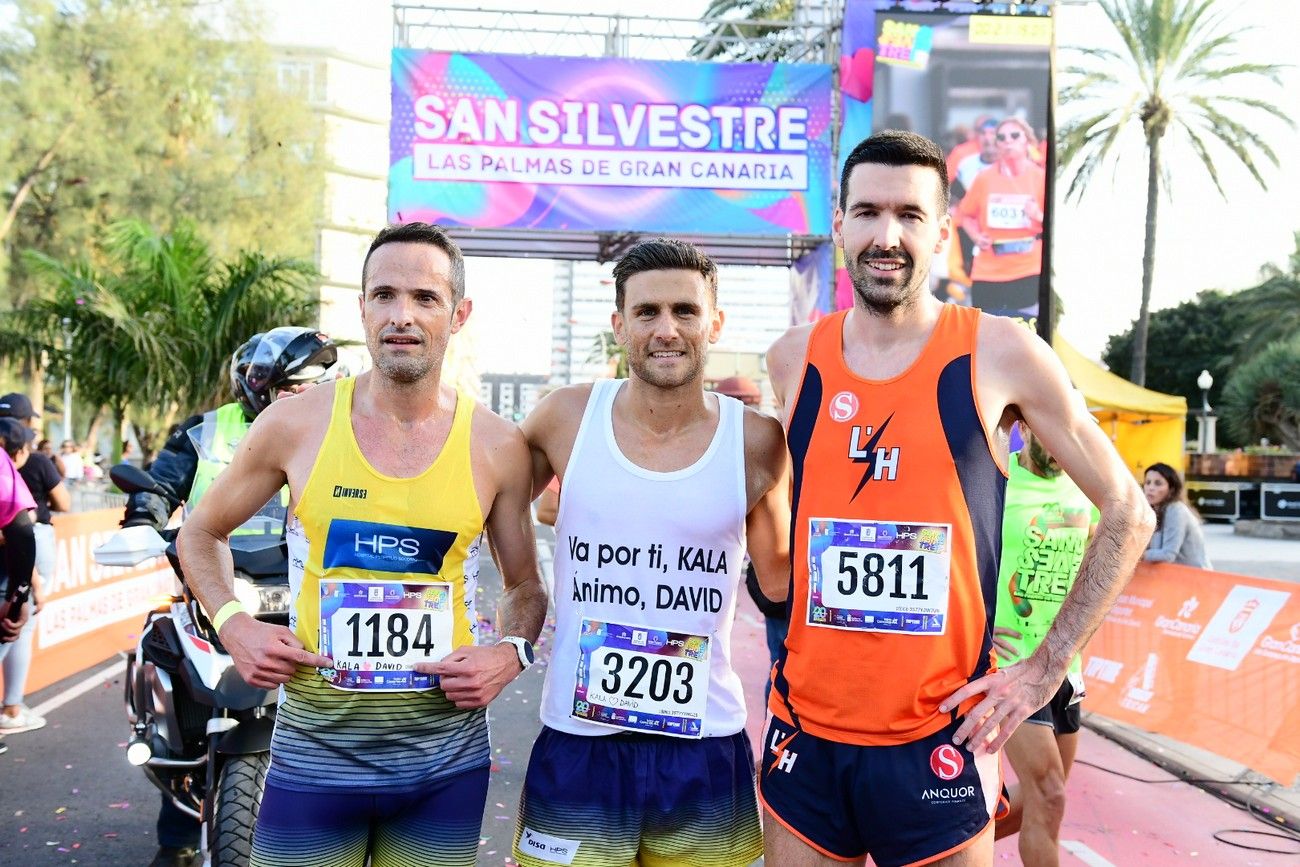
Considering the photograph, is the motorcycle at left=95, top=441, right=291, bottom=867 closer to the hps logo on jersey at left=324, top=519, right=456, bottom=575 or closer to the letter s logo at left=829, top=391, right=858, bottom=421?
the hps logo on jersey at left=324, top=519, right=456, bottom=575

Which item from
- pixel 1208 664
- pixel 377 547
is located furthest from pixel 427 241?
pixel 1208 664

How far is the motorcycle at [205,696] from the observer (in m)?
3.66

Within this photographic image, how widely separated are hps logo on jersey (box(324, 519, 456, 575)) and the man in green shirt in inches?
98.3

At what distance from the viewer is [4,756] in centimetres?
658

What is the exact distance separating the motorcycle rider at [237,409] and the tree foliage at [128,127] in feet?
85.9

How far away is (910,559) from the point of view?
2.65 meters

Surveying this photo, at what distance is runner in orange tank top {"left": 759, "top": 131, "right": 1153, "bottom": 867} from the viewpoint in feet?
8.64

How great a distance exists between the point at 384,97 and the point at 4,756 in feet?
255

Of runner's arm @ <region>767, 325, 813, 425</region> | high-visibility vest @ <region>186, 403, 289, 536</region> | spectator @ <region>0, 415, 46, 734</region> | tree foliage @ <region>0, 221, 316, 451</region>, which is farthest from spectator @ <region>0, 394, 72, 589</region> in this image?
tree foliage @ <region>0, 221, 316, 451</region>

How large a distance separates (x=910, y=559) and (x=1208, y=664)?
515 cm

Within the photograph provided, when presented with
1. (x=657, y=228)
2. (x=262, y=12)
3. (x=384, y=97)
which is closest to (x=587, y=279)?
(x=384, y=97)

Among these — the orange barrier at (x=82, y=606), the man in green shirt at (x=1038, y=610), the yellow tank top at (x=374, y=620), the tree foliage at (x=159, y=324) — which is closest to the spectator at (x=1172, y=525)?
the man in green shirt at (x=1038, y=610)

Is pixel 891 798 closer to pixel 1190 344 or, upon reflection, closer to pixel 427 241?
pixel 427 241

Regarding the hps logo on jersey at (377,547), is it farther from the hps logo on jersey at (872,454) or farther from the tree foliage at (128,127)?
the tree foliage at (128,127)
